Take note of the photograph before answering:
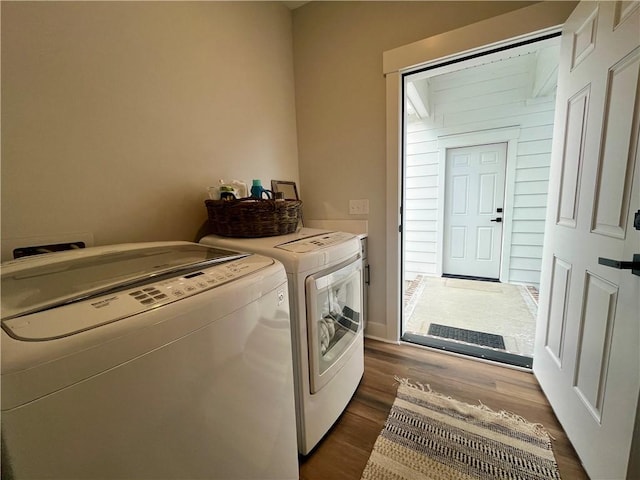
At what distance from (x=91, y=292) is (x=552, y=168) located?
203cm

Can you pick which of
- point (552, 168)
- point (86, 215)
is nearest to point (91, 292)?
point (86, 215)

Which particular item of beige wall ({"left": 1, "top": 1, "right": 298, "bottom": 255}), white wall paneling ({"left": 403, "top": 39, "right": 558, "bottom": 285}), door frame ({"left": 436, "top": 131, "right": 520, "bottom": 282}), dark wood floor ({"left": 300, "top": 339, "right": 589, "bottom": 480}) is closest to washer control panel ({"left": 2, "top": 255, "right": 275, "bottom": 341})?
beige wall ({"left": 1, "top": 1, "right": 298, "bottom": 255})

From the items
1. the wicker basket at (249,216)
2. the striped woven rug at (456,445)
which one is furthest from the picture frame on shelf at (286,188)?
the striped woven rug at (456,445)

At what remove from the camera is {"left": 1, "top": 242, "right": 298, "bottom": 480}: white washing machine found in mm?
386

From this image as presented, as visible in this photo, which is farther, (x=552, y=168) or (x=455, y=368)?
(x=455, y=368)

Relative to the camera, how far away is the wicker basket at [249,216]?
125 cm

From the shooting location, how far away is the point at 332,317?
1289mm

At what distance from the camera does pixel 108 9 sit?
1071mm

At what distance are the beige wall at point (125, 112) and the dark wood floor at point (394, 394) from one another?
1295 millimetres

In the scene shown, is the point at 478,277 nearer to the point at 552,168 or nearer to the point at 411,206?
the point at 411,206

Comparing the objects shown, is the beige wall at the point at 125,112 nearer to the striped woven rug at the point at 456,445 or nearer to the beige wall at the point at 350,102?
Answer: the beige wall at the point at 350,102

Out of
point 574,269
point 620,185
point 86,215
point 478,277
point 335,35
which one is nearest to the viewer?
point 620,185

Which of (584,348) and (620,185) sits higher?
(620,185)

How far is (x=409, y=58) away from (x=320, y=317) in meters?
1.73
